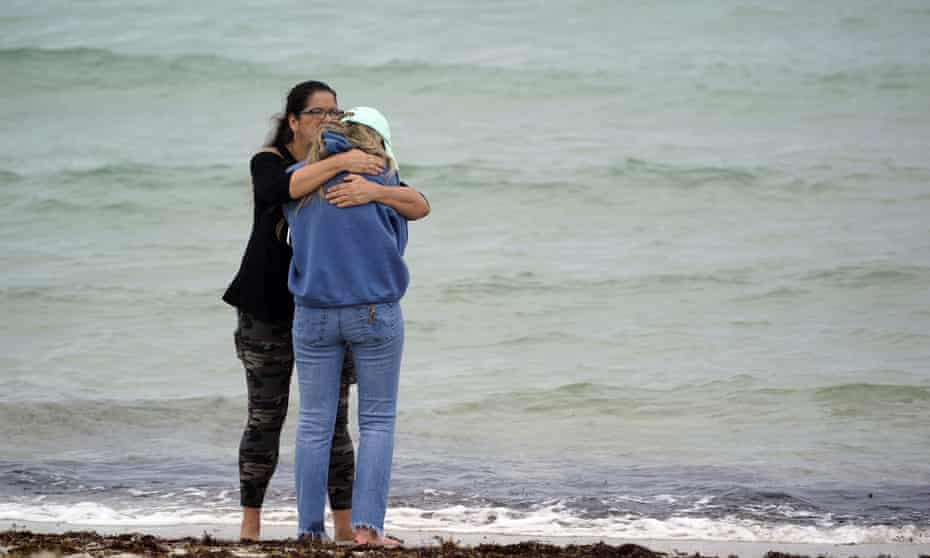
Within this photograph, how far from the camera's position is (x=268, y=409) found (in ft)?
14.4

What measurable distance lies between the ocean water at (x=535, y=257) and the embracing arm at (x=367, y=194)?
1793mm

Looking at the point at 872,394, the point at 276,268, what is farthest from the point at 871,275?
the point at 276,268

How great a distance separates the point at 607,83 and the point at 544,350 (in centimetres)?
1230

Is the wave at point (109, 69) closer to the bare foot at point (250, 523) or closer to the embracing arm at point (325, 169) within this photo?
the bare foot at point (250, 523)

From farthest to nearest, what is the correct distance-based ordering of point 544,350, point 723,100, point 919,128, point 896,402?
point 723,100 < point 919,128 < point 544,350 < point 896,402

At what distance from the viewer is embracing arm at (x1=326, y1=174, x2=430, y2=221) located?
3.97 metres

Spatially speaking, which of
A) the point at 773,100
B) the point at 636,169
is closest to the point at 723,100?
the point at 773,100

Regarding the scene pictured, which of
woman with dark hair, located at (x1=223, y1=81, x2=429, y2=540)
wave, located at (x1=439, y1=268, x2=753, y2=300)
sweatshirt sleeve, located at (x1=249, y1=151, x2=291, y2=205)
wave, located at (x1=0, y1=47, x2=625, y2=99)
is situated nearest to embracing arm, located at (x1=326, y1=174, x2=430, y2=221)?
woman with dark hair, located at (x1=223, y1=81, x2=429, y2=540)

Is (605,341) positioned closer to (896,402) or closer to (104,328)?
(896,402)

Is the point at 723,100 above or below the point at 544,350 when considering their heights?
above

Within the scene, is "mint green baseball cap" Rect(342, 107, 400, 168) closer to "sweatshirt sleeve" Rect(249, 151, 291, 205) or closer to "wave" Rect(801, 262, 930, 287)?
"sweatshirt sleeve" Rect(249, 151, 291, 205)

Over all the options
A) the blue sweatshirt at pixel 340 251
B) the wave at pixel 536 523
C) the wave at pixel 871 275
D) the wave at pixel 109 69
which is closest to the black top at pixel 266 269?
the blue sweatshirt at pixel 340 251

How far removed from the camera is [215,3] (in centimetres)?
2502

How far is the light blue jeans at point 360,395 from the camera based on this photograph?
4.06 metres
